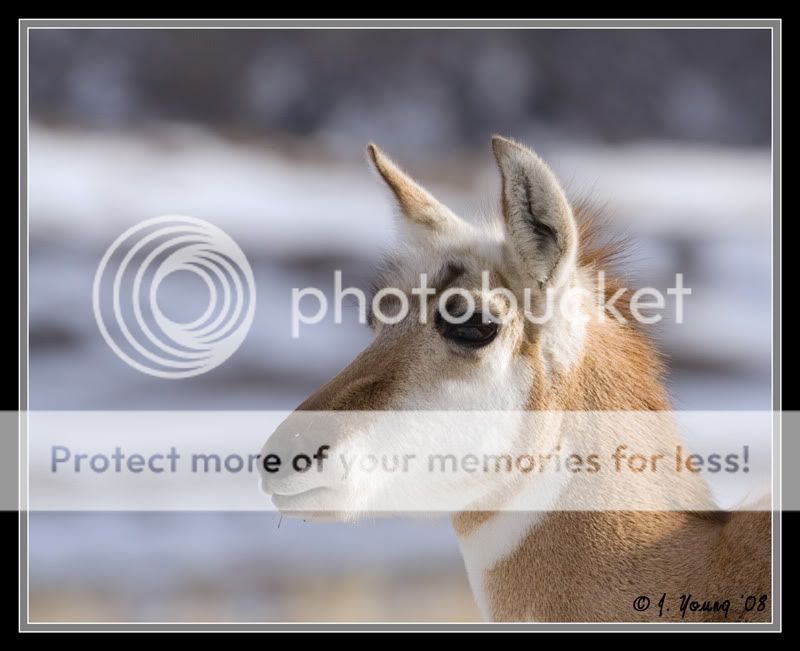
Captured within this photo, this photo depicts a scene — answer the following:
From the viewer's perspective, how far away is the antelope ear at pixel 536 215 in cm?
258

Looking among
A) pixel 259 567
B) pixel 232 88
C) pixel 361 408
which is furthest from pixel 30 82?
pixel 259 567

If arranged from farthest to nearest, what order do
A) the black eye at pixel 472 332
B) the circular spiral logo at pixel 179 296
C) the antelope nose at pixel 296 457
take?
the circular spiral logo at pixel 179 296 < the black eye at pixel 472 332 < the antelope nose at pixel 296 457

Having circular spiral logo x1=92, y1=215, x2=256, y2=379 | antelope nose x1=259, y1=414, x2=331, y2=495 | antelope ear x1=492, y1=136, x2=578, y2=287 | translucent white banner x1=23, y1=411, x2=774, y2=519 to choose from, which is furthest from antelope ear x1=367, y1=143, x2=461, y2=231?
circular spiral logo x1=92, y1=215, x2=256, y2=379

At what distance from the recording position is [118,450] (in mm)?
3596

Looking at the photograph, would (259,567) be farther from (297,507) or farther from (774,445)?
(774,445)

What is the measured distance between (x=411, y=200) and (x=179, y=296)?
1.35m

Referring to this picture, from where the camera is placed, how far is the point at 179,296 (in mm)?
3941

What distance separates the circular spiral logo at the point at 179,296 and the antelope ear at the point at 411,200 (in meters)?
1.11

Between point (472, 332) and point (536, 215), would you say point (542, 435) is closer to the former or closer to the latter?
point (472, 332)

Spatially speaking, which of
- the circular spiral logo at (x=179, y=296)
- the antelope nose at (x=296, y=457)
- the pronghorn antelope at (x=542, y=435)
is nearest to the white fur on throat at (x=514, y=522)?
the pronghorn antelope at (x=542, y=435)

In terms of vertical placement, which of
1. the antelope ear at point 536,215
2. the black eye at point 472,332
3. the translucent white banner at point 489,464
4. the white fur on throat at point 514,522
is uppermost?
the antelope ear at point 536,215

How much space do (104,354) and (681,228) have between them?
2.81 metres

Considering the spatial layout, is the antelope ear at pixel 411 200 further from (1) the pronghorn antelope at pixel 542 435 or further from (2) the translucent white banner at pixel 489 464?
(2) the translucent white banner at pixel 489 464

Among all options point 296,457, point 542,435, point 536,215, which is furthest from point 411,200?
point 296,457
